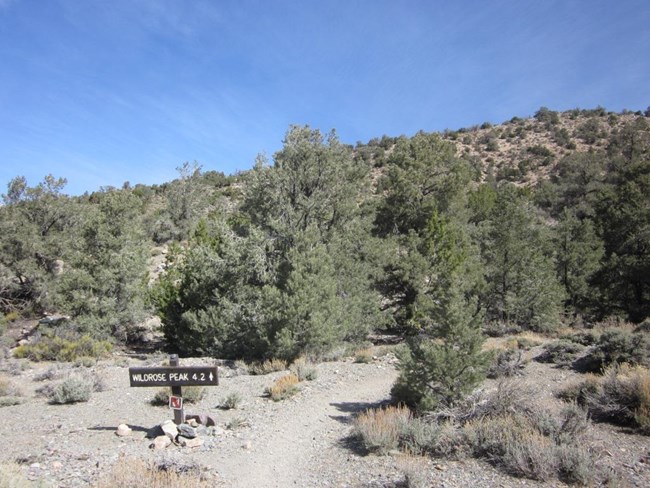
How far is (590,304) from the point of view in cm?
2427

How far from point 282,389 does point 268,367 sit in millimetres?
2644

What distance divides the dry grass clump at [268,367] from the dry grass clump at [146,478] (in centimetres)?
720

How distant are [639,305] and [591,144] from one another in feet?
133

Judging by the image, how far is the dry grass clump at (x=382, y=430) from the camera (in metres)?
7.51

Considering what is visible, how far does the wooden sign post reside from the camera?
846cm

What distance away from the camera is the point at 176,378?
857cm

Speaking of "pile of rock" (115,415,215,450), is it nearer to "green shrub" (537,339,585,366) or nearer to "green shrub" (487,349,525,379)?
"green shrub" (487,349,525,379)

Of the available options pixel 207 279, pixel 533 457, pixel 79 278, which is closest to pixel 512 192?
pixel 207 279

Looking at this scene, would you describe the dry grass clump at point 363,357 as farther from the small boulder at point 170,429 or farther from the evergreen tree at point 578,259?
the evergreen tree at point 578,259

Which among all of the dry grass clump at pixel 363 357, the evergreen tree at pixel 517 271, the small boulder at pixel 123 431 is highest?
the evergreen tree at pixel 517 271

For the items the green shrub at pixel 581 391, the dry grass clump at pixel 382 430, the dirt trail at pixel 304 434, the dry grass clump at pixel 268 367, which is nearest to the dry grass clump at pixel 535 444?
the dry grass clump at pixel 382 430

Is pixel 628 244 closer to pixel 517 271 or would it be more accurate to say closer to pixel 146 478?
pixel 517 271

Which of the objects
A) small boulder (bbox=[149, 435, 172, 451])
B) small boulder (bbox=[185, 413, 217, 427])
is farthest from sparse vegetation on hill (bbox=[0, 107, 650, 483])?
small boulder (bbox=[149, 435, 172, 451])

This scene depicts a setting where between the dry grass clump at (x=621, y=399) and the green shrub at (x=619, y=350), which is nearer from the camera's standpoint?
the dry grass clump at (x=621, y=399)
